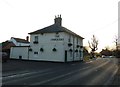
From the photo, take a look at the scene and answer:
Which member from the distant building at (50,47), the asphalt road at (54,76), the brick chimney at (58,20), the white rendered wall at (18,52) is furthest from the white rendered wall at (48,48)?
the asphalt road at (54,76)

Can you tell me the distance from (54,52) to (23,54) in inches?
336

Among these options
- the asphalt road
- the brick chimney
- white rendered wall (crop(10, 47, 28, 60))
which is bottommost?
the asphalt road

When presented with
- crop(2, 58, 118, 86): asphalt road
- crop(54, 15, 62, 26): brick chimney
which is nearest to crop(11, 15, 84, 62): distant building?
crop(54, 15, 62, 26): brick chimney

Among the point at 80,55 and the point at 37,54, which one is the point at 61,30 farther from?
the point at 80,55

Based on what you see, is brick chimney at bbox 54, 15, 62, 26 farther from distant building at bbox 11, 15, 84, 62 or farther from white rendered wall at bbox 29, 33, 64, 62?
white rendered wall at bbox 29, 33, 64, 62

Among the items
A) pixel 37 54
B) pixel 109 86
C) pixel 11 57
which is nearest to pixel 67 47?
pixel 37 54

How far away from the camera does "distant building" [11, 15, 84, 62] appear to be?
1769 inches

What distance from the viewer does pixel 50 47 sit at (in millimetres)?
46000

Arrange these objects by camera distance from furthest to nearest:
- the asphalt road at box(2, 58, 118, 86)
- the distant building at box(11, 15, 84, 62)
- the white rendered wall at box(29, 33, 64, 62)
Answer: the distant building at box(11, 15, 84, 62), the white rendered wall at box(29, 33, 64, 62), the asphalt road at box(2, 58, 118, 86)

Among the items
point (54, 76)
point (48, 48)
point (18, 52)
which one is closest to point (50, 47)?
point (48, 48)

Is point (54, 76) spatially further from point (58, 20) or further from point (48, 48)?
point (58, 20)

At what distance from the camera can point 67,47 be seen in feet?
155

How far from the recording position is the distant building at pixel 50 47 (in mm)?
44938

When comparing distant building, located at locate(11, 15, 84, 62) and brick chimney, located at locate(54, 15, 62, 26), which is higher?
brick chimney, located at locate(54, 15, 62, 26)
